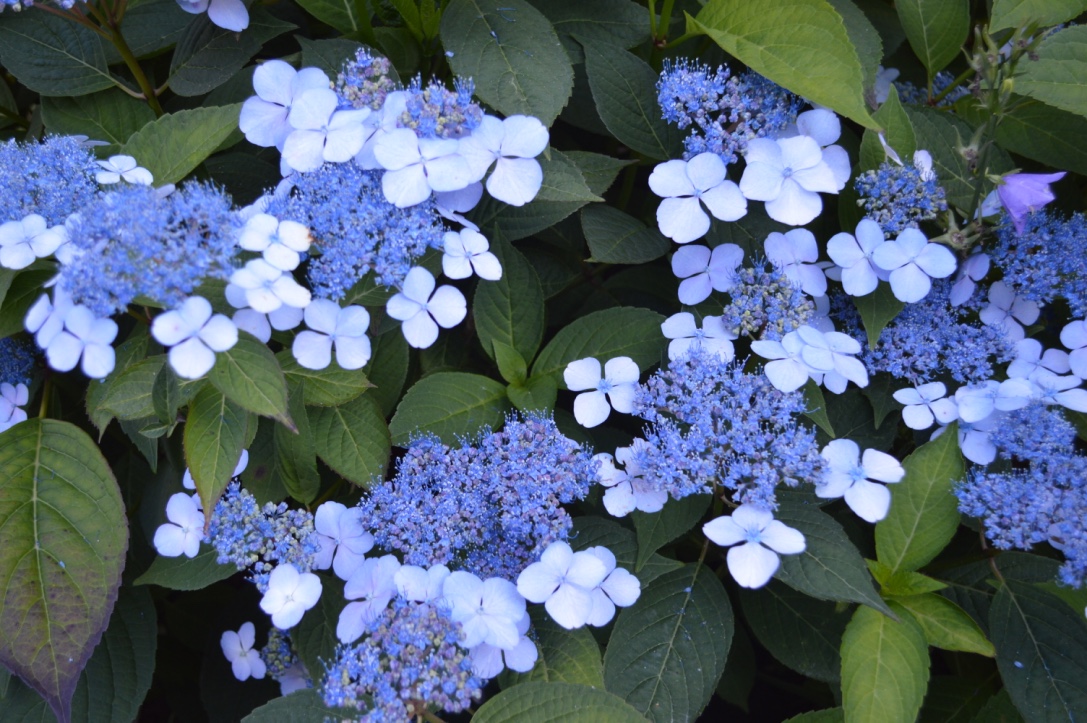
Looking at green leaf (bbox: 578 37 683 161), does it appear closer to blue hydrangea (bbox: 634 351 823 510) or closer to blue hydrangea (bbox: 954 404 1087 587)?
blue hydrangea (bbox: 634 351 823 510)

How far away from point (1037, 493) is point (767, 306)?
0.42m

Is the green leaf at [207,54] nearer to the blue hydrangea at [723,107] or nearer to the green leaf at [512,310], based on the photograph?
the green leaf at [512,310]

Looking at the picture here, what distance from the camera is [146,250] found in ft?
3.00

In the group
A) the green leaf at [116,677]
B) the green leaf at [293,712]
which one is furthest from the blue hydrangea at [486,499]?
the green leaf at [116,677]

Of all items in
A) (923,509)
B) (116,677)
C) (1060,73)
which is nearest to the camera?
(923,509)

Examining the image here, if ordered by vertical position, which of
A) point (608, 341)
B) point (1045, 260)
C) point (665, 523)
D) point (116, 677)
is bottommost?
point (116, 677)

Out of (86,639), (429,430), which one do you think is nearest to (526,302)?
(429,430)

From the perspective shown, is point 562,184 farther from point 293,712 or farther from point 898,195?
point 293,712

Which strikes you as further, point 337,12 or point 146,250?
point 337,12

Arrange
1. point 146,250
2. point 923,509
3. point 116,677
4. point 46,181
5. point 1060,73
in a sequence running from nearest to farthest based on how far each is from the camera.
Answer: point 146,250
point 46,181
point 923,509
point 1060,73
point 116,677

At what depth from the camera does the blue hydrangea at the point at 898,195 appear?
50.3 inches

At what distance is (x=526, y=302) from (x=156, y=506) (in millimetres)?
676

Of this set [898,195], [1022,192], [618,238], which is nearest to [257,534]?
[618,238]

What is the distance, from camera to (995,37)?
1.67m
